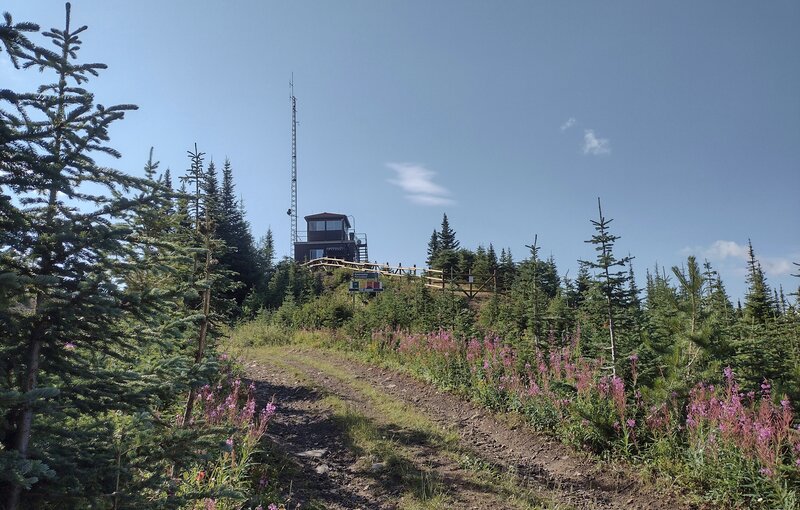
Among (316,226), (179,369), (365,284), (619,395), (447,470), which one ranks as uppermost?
(316,226)

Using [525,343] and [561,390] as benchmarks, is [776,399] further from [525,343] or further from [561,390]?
[525,343]

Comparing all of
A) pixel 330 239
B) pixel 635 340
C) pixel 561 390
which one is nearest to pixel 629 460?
pixel 561 390

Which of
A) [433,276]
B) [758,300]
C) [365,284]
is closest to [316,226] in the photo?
[433,276]

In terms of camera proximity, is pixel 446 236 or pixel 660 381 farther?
pixel 446 236

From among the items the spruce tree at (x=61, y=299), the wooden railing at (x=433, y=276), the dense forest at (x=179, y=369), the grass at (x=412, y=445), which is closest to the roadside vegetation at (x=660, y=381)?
the dense forest at (x=179, y=369)


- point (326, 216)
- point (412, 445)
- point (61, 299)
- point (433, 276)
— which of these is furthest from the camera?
point (326, 216)

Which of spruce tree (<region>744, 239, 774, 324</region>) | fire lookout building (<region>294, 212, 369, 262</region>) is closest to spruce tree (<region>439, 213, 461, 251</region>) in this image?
fire lookout building (<region>294, 212, 369, 262</region>)

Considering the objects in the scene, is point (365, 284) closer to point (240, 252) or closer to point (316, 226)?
point (240, 252)

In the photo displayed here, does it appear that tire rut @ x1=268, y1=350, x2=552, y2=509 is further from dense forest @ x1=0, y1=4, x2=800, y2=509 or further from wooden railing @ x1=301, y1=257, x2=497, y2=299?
wooden railing @ x1=301, y1=257, x2=497, y2=299

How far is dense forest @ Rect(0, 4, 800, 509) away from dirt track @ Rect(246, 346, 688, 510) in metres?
0.52

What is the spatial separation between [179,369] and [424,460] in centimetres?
479

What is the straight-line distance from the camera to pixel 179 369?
3.54 m

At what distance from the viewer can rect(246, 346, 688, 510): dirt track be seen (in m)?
5.79

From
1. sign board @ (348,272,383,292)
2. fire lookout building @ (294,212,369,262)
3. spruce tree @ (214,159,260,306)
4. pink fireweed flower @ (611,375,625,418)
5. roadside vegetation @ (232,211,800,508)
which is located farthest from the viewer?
fire lookout building @ (294,212,369,262)
